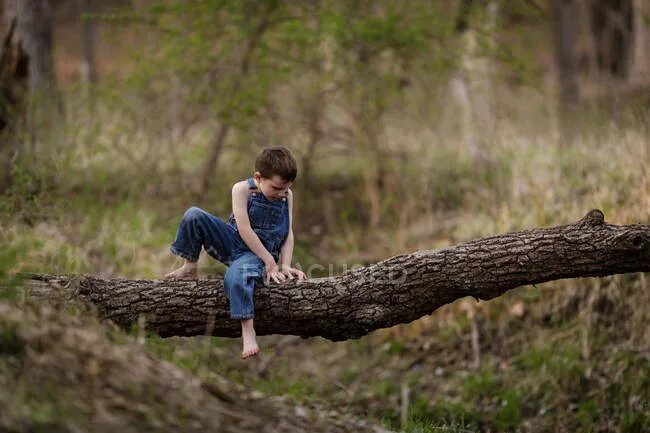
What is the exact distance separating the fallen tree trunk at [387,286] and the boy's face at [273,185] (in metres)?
0.52

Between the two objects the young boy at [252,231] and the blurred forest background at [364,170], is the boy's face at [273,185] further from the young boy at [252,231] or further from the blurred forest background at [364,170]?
the blurred forest background at [364,170]

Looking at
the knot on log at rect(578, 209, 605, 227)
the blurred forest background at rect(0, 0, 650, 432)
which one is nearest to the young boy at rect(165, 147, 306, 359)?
the blurred forest background at rect(0, 0, 650, 432)

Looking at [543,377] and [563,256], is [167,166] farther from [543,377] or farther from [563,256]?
[563,256]

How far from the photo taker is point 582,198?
771 cm

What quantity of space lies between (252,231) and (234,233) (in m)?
0.17

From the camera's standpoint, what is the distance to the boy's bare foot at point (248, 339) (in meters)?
4.27

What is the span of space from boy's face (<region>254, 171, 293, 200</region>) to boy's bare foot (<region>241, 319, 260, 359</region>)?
752mm

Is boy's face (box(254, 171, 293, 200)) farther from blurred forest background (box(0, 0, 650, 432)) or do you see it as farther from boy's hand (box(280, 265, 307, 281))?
blurred forest background (box(0, 0, 650, 432))

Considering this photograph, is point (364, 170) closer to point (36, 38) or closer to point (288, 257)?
point (36, 38)

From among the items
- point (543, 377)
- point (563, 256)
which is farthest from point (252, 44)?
point (563, 256)

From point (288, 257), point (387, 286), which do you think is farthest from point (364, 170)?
point (387, 286)

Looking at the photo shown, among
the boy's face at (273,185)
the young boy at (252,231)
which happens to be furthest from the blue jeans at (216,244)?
the boy's face at (273,185)

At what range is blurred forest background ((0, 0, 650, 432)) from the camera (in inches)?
256

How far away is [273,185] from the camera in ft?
14.8
